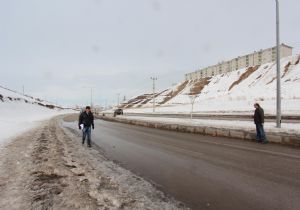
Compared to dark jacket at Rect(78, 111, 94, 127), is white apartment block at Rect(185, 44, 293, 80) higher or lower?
higher

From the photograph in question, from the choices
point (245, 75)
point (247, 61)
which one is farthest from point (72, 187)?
point (247, 61)

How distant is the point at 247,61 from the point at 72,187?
553ft

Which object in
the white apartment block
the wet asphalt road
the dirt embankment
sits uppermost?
the white apartment block

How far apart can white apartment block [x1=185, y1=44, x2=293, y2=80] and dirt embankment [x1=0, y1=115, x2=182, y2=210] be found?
145362 millimetres

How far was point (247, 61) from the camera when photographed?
16300 cm

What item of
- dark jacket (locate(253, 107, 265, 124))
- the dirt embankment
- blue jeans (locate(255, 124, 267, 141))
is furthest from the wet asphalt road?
dark jacket (locate(253, 107, 265, 124))

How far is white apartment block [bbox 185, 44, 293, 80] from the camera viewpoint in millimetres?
142250

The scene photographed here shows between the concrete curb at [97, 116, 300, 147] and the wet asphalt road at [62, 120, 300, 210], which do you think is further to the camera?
the concrete curb at [97, 116, 300, 147]

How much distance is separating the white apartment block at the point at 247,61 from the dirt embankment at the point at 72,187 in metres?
145

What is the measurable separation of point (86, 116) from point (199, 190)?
973cm

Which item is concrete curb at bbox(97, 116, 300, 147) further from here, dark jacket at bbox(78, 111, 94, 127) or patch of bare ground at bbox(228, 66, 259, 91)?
patch of bare ground at bbox(228, 66, 259, 91)

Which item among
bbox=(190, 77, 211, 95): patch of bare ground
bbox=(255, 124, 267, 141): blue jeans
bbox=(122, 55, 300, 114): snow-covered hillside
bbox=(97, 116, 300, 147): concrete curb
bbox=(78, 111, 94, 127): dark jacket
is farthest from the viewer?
bbox=(190, 77, 211, 95): patch of bare ground

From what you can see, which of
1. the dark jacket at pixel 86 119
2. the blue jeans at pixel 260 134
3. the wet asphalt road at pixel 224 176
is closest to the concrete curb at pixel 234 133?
the blue jeans at pixel 260 134

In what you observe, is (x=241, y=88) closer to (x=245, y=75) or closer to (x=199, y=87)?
(x=245, y=75)
